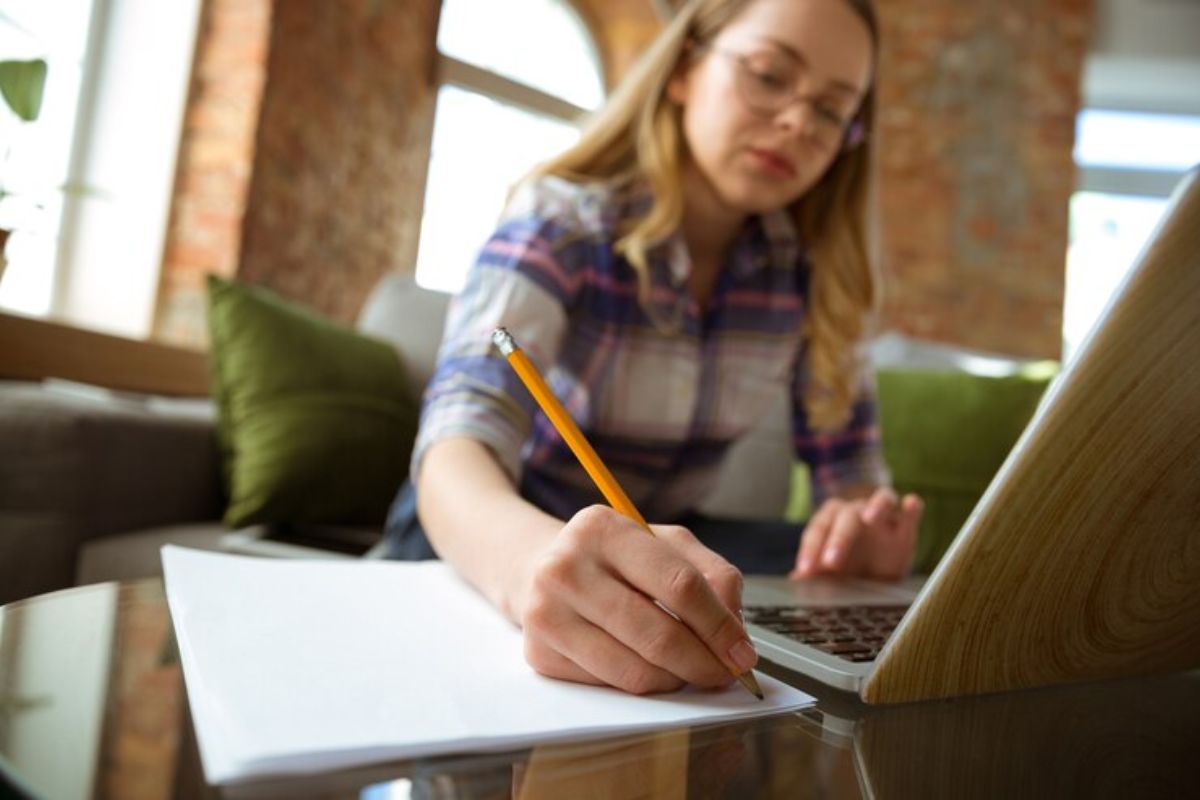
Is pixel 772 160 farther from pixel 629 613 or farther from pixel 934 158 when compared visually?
pixel 934 158

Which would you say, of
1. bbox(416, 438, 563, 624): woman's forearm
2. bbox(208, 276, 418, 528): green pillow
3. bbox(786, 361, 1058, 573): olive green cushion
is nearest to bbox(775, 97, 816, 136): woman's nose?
bbox(416, 438, 563, 624): woman's forearm

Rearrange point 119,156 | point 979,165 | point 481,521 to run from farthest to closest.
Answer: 1. point 979,165
2. point 119,156
3. point 481,521

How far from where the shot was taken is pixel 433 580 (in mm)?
585

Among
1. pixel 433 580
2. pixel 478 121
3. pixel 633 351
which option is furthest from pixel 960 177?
pixel 433 580

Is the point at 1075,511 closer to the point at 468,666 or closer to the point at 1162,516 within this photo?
the point at 1162,516

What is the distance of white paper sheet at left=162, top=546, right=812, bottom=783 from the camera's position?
0.29m

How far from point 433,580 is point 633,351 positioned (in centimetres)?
52

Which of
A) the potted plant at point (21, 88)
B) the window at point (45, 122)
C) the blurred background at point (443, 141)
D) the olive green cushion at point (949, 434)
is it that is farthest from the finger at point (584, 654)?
the window at point (45, 122)

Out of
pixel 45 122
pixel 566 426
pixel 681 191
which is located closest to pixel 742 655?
pixel 566 426

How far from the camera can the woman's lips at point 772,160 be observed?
3.30ft

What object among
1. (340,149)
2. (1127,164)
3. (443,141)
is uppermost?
(1127,164)

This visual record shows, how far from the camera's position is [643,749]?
32cm

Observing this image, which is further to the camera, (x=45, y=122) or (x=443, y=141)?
(x=443, y=141)

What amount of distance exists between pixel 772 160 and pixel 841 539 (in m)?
0.46
